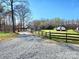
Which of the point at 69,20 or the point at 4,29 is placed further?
the point at 69,20

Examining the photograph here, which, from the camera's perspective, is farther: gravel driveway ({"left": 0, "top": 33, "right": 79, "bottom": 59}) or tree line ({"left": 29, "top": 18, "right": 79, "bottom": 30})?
tree line ({"left": 29, "top": 18, "right": 79, "bottom": 30})

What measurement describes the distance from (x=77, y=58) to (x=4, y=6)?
39.5m

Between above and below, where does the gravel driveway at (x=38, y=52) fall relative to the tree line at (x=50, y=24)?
below

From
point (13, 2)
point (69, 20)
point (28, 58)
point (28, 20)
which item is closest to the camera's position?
point (28, 58)

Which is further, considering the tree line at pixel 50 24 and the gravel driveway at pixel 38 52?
the tree line at pixel 50 24

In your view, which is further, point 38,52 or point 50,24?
point 50,24

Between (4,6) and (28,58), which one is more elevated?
(4,6)

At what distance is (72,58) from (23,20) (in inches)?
2923

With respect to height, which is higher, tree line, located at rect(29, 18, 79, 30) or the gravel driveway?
tree line, located at rect(29, 18, 79, 30)

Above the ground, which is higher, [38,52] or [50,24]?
[50,24]

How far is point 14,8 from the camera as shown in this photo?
160 ft

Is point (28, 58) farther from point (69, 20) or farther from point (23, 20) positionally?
point (69, 20)

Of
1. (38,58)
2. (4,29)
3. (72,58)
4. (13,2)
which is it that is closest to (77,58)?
(72,58)

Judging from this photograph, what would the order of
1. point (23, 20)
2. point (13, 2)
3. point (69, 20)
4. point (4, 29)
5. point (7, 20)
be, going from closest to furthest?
point (13, 2) < point (4, 29) < point (7, 20) < point (23, 20) < point (69, 20)
